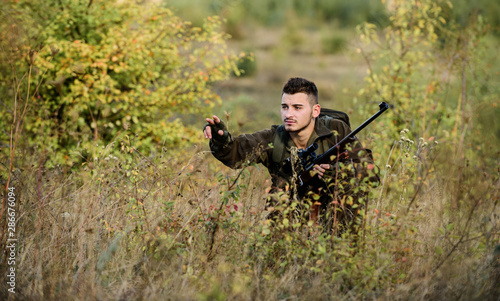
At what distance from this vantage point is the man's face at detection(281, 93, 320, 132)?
361 cm

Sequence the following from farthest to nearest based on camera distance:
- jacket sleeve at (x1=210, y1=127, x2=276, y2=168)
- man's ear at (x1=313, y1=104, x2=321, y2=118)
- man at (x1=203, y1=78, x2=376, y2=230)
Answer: man's ear at (x1=313, y1=104, x2=321, y2=118)
man at (x1=203, y1=78, x2=376, y2=230)
jacket sleeve at (x1=210, y1=127, x2=276, y2=168)

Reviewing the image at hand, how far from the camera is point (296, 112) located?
3.63 m

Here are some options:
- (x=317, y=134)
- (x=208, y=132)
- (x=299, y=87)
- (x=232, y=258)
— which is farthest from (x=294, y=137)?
(x=232, y=258)

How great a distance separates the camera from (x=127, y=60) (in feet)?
20.1

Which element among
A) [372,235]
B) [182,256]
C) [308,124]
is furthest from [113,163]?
[372,235]

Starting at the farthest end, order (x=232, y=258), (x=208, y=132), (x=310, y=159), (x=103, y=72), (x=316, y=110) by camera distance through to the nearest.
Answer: (x=103, y=72), (x=316, y=110), (x=310, y=159), (x=208, y=132), (x=232, y=258)

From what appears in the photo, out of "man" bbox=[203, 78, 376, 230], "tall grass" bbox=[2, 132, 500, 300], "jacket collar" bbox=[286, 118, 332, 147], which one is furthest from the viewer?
"jacket collar" bbox=[286, 118, 332, 147]

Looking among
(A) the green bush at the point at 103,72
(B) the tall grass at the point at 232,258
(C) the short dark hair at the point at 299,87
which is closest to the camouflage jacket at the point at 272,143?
(C) the short dark hair at the point at 299,87

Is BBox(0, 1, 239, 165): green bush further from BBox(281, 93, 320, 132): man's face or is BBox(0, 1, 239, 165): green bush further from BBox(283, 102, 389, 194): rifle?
BBox(283, 102, 389, 194): rifle

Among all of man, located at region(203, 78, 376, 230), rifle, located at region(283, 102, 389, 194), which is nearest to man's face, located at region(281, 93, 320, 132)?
man, located at region(203, 78, 376, 230)

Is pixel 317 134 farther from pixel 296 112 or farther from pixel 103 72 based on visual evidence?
pixel 103 72

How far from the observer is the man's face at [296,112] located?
11.8 ft

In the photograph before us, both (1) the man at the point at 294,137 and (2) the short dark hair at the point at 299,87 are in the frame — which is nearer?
(1) the man at the point at 294,137

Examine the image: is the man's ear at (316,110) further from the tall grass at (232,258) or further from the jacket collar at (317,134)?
the tall grass at (232,258)
